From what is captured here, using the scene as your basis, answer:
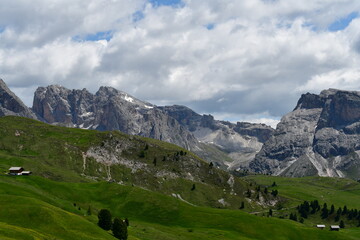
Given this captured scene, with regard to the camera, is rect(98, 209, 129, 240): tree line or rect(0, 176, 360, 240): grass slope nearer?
rect(0, 176, 360, 240): grass slope

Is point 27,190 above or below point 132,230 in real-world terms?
above

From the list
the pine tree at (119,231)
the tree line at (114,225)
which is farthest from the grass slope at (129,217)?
the tree line at (114,225)

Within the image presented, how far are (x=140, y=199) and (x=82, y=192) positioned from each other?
2759cm

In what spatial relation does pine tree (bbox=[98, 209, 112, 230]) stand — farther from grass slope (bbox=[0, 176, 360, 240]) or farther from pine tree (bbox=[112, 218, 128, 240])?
pine tree (bbox=[112, 218, 128, 240])

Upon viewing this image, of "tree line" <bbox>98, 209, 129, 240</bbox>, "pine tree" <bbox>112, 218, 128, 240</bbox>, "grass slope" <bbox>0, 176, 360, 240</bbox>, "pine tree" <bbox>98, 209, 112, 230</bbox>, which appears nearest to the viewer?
"grass slope" <bbox>0, 176, 360, 240</bbox>

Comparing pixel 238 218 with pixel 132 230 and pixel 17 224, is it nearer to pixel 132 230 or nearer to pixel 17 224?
pixel 132 230

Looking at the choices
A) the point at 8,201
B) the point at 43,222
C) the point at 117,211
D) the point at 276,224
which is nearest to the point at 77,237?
the point at 43,222

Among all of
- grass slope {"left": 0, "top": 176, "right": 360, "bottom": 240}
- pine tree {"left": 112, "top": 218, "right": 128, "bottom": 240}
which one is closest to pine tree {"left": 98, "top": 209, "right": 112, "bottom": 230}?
grass slope {"left": 0, "top": 176, "right": 360, "bottom": 240}

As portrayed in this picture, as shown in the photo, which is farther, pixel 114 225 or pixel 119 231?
Answer: pixel 114 225

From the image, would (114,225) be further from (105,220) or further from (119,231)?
(105,220)

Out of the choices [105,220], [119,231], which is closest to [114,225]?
[119,231]

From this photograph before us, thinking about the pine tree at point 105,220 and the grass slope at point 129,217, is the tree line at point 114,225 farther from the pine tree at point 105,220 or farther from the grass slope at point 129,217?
the grass slope at point 129,217

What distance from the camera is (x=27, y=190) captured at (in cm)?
14200

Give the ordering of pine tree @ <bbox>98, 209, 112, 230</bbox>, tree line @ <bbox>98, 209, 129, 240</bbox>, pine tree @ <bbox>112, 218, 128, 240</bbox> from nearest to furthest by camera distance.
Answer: pine tree @ <bbox>112, 218, 128, 240</bbox> < tree line @ <bbox>98, 209, 129, 240</bbox> < pine tree @ <bbox>98, 209, 112, 230</bbox>
